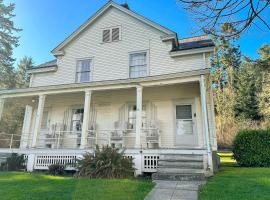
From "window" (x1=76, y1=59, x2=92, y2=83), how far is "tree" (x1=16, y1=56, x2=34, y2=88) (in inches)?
888

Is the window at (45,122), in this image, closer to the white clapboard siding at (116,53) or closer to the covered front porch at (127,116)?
the covered front porch at (127,116)

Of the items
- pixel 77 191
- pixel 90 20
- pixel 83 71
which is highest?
pixel 90 20

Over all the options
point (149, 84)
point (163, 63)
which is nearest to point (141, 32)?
point (163, 63)

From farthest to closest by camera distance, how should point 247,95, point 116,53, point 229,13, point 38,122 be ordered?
point 247,95, point 116,53, point 38,122, point 229,13

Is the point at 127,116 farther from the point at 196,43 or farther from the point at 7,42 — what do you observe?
the point at 7,42

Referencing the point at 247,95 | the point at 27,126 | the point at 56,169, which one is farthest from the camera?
the point at 247,95

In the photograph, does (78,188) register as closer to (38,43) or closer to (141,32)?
(141,32)

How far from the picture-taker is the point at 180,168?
6.79m

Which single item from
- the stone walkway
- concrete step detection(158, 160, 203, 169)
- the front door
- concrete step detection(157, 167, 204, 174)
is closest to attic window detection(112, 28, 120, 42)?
the front door

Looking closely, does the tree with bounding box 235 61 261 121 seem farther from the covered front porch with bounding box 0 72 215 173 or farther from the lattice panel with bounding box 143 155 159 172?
the lattice panel with bounding box 143 155 159 172

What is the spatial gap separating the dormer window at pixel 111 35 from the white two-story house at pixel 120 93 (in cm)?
6

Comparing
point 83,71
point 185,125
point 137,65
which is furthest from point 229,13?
point 83,71

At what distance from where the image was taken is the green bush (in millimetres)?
9709

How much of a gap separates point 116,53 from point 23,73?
1068 inches
